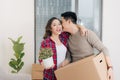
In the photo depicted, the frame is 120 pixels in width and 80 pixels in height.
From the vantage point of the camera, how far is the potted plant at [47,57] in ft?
7.08

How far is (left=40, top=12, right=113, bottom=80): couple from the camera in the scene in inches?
88.6

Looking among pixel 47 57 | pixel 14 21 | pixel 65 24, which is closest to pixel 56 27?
pixel 65 24

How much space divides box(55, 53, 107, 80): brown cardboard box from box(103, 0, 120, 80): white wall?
7.95ft

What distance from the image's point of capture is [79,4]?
461 centimetres

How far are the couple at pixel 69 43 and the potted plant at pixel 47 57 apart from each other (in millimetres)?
98

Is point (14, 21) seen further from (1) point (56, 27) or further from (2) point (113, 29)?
(1) point (56, 27)

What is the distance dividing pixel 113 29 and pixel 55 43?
2.40 m

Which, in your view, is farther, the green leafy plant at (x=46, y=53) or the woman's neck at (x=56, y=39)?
the woman's neck at (x=56, y=39)

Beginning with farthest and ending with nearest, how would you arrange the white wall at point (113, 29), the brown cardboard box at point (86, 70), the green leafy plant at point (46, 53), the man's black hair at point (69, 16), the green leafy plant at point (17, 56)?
the white wall at point (113, 29) < the green leafy plant at point (17, 56) < the man's black hair at point (69, 16) < the green leafy plant at point (46, 53) < the brown cardboard box at point (86, 70)

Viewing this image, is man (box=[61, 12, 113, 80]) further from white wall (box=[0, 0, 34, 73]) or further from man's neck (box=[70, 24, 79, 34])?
white wall (box=[0, 0, 34, 73])

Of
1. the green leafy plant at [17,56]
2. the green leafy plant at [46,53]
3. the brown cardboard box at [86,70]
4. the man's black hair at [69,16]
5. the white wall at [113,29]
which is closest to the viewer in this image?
the brown cardboard box at [86,70]

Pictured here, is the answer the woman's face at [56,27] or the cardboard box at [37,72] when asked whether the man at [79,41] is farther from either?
the cardboard box at [37,72]

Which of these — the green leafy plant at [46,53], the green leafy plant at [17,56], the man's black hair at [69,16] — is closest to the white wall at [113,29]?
the green leafy plant at [17,56]

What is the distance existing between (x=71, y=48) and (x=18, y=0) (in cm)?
254
